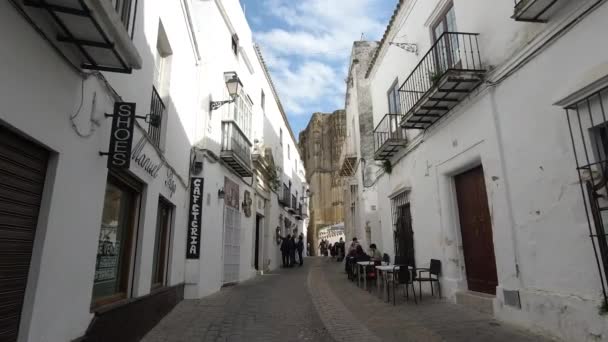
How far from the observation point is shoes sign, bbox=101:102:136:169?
4.21m

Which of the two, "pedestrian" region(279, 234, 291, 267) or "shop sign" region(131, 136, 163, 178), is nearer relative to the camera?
"shop sign" region(131, 136, 163, 178)

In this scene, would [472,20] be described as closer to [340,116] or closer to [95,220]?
[95,220]

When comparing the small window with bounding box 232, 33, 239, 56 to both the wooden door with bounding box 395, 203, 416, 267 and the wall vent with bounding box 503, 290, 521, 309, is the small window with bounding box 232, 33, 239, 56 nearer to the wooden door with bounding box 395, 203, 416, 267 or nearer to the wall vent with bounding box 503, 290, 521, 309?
the wooden door with bounding box 395, 203, 416, 267

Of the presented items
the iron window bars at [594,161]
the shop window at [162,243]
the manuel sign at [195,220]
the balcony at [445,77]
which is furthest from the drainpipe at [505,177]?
the manuel sign at [195,220]

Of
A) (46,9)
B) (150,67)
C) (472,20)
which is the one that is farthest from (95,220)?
(472,20)

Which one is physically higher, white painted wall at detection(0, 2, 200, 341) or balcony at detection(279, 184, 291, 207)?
balcony at detection(279, 184, 291, 207)

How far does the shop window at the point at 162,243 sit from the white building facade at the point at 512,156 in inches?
210

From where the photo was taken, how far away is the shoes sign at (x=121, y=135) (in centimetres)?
421

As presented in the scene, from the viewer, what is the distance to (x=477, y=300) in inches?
251

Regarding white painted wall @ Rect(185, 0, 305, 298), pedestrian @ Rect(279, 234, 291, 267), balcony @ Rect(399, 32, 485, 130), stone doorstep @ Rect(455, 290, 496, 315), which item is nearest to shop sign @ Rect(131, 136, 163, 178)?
white painted wall @ Rect(185, 0, 305, 298)

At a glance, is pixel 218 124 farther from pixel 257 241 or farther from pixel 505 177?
pixel 505 177

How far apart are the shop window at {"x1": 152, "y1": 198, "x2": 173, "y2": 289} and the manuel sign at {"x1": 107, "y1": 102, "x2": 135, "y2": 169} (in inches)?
107

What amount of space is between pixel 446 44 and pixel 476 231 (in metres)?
3.47

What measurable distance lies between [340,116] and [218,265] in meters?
41.4
